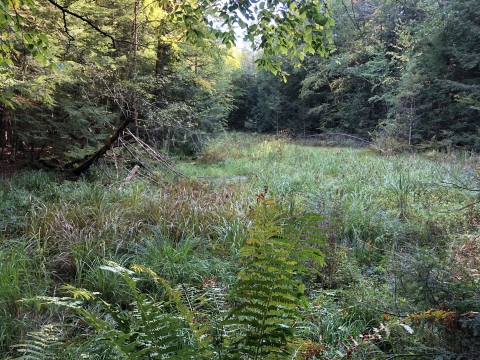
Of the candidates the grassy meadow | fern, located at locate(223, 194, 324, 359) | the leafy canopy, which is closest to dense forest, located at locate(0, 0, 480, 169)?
the leafy canopy

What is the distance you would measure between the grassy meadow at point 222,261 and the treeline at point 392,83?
2302 millimetres

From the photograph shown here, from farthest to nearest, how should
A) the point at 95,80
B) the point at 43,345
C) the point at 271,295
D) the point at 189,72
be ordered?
1. the point at 189,72
2. the point at 95,80
3. the point at 43,345
4. the point at 271,295

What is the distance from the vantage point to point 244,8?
110 inches

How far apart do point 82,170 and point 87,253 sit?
12.4ft

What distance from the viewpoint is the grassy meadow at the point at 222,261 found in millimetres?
1663

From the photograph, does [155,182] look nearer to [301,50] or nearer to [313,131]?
[301,50]

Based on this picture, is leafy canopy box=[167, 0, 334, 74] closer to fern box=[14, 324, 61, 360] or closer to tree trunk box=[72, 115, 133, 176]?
fern box=[14, 324, 61, 360]

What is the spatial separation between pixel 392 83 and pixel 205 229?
17.1 metres

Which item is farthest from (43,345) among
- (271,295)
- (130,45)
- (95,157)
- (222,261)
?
(130,45)

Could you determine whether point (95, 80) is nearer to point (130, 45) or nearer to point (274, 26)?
point (130, 45)

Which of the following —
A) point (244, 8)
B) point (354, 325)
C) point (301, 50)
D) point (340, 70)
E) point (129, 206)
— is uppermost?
point (340, 70)

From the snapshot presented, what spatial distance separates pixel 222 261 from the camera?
10.8 feet

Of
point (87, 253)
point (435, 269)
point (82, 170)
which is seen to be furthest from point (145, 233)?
point (82, 170)

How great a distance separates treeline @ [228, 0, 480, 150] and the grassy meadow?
2.30 m
